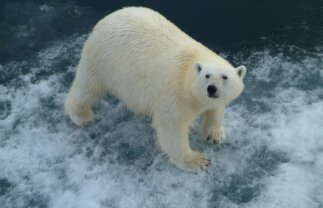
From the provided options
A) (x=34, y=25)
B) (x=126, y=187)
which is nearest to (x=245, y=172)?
(x=126, y=187)

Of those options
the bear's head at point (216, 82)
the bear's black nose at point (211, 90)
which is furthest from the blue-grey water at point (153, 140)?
the bear's black nose at point (211, 90)

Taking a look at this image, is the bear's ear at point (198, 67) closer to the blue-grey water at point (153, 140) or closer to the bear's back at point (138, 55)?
the bear's back at point (138, 55)

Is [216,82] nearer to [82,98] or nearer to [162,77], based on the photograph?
A: [162,77]

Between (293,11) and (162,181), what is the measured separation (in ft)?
11.7

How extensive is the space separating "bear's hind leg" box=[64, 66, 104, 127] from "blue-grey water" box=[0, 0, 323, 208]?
134 mm

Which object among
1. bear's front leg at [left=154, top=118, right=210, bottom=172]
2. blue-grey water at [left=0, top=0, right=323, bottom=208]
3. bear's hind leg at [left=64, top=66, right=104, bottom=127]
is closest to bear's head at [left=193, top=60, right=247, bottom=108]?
bear's front leg at [left=154, top=118, right=210, bottom=172]

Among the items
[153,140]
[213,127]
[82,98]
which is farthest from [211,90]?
[82,98]

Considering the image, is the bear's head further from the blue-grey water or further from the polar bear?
the blue-grey water

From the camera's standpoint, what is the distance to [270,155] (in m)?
6.00

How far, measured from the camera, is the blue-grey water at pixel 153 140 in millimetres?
5656

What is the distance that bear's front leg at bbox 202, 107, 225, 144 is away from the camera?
584 cm

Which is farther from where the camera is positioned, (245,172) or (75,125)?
(75,125)

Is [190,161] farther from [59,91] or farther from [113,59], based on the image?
[59,91]

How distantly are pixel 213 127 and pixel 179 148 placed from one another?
594 mm
